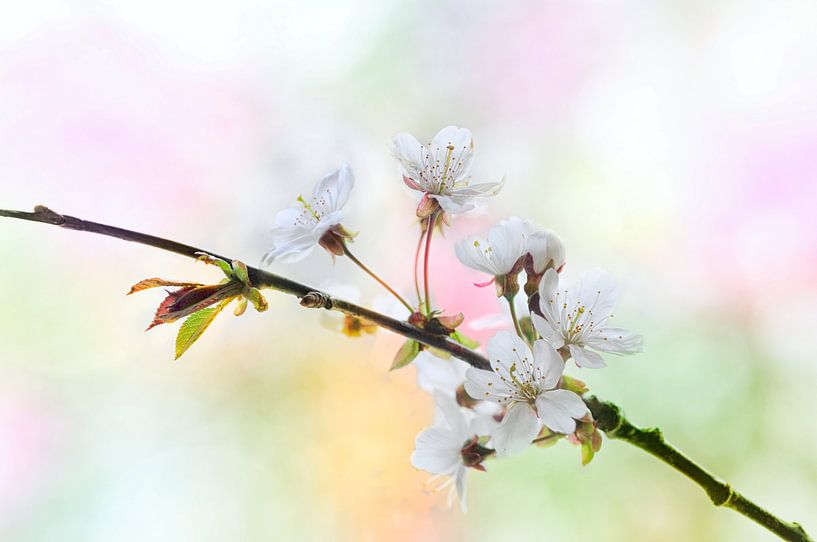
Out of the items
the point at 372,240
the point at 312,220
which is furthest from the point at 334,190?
the point at 372,240

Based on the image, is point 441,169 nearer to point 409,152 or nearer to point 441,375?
point 409,152

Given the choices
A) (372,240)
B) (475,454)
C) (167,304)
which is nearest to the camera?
(167,304)

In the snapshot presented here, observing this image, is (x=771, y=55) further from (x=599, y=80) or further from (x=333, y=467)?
(x=333, y=467)

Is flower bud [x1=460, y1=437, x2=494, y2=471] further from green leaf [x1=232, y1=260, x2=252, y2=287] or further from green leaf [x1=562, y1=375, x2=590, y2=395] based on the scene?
green leaf [x1=232, y1=260, x2=252, y2=287]

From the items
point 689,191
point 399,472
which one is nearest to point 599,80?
point 689,191

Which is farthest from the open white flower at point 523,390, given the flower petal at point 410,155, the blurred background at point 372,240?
the blurred background at point 372,240

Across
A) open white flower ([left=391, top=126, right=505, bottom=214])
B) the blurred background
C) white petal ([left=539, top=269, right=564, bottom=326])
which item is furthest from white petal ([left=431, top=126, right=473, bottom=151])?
the blurred background

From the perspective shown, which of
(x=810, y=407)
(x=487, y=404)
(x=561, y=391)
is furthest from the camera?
(x=810, y=407)
